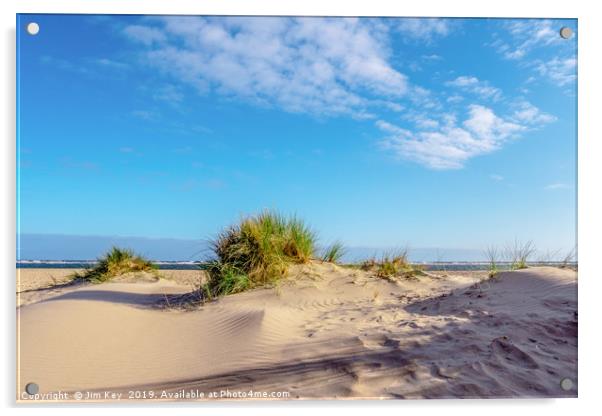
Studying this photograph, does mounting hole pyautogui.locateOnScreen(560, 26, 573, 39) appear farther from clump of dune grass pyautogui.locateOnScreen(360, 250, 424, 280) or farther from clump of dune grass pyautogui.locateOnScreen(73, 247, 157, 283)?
clump of dune grass pyautogui.locateOnScreen(73, 247, 157, 283)

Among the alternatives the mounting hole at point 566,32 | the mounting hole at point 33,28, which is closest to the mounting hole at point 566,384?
the mounting hole at point 566,32

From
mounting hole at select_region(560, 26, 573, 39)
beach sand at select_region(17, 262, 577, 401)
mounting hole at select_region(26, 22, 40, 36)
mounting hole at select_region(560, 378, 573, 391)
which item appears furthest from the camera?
mounting hole at select_region(560, 26, 573, 39)

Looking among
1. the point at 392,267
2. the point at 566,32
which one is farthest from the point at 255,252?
the point at 566,32

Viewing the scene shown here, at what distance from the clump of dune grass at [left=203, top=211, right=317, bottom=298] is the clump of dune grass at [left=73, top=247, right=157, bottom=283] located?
3469 millimetres

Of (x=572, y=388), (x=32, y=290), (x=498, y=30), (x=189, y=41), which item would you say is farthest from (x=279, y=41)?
(x=32, y=290)

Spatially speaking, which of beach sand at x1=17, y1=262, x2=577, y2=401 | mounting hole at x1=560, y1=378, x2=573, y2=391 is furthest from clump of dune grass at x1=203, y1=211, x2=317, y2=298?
mounting hole at x1=560, y1=378, x2=573, y2=391

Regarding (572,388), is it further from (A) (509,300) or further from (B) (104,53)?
(B) (104,53)

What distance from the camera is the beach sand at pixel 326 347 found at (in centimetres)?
275

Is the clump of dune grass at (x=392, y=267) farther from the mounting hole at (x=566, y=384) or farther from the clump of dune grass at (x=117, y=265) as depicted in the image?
the clump of dune grass at (x=117, y=265)

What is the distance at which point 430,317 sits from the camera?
3.69m

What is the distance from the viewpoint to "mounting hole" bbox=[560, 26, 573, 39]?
3.29 meters

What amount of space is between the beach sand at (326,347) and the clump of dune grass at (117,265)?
3757 mm

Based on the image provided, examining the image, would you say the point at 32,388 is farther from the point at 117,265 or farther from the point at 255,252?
the point at 117,265
